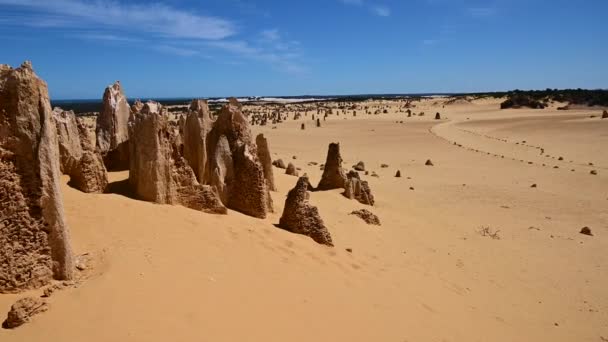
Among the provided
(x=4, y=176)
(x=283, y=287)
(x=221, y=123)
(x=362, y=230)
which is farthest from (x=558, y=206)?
(x=4, y=176)

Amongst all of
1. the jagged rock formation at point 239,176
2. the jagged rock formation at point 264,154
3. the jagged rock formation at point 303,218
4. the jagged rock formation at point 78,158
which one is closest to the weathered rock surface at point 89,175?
the jagged rock formation at point 78,158

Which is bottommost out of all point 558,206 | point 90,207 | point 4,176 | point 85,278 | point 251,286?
point 558,206

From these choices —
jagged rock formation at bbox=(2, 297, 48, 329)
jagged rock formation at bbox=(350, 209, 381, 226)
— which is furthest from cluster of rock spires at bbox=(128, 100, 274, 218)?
jagged rock formation at bbox=(2, 297, 48, 329)

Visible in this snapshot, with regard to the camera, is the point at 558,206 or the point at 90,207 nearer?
the point at 90,207

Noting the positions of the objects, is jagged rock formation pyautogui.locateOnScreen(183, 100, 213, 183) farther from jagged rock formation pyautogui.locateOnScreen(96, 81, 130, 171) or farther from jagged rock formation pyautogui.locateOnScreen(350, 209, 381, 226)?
jagged rock formation pyautogui.locateOnScreen(350, 209, 381, 226)

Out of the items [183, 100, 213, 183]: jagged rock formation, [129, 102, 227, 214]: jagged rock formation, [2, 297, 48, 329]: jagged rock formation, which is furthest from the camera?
[183, 100, 213, 183]: jagged rock formation

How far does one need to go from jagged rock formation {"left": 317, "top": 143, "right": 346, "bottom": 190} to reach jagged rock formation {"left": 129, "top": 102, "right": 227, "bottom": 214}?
6728mm

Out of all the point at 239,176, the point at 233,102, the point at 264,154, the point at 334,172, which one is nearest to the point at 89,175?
the point at 239,176

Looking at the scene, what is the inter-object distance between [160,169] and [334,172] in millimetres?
7644

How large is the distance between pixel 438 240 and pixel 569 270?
9.12 ft

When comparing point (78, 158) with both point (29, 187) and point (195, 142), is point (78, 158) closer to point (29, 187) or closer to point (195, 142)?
point (195, 142)

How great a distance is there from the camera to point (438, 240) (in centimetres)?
1103

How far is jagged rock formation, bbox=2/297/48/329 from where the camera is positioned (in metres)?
3.82

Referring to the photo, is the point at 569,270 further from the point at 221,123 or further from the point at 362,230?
the point at 221,123
